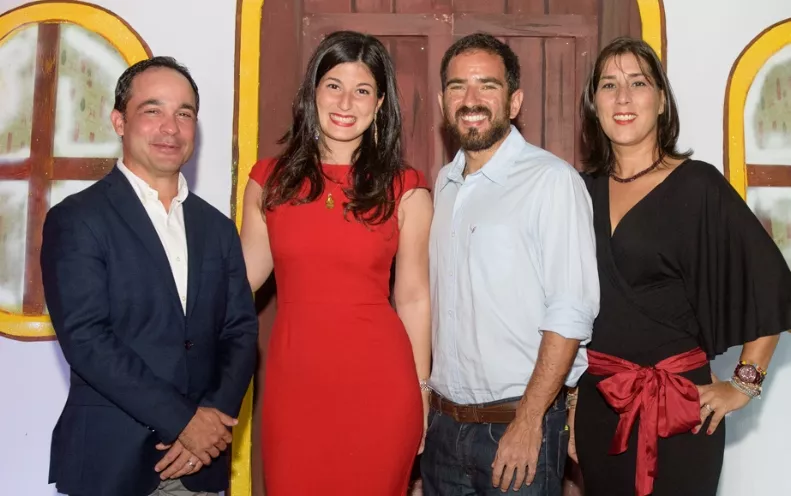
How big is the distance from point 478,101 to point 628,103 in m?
0.49

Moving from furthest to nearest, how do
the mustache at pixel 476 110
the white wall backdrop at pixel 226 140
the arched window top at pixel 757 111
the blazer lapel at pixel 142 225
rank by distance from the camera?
1. the arched window top at pixel 757 111
2. the white wall backdrop at pixel 226 140
3. the mustache at pixel 476 110
4. the blazer lapel at pixel 142 225

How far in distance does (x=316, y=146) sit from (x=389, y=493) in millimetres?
1124

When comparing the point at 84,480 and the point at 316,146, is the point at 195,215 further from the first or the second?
the point at 84,480

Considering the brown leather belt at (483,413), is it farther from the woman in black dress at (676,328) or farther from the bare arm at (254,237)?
the bare arm at (254,237)

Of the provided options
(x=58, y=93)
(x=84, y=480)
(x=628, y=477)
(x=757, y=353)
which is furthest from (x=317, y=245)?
(x=58, y=93)

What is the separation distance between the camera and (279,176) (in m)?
2.63

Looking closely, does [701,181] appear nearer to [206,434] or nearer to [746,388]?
[746,388]

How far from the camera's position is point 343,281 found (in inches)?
99.6

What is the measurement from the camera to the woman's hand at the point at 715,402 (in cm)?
237

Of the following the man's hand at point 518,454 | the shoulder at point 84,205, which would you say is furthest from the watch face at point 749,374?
the shoulder at point 84,205

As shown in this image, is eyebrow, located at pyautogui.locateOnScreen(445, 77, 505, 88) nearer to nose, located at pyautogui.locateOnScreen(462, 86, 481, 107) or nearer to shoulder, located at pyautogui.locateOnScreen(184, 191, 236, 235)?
nose, located at pyautogui.locateOnScreen(462, 86, 481, 107)

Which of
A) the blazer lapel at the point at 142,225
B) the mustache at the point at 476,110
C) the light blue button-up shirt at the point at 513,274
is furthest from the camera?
the mustache at the point at 476,110

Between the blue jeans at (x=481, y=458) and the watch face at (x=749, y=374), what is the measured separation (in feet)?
1.79

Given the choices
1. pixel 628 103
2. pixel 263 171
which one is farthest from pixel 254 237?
pixel 628 103
